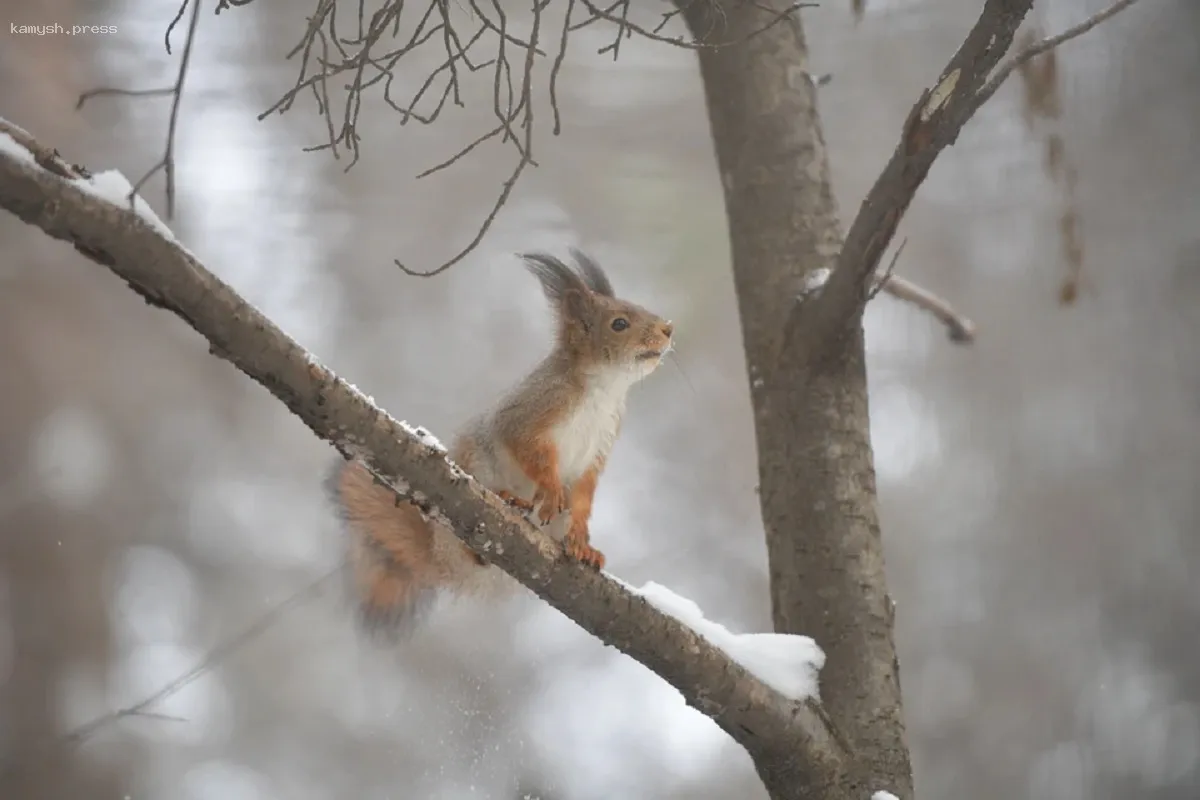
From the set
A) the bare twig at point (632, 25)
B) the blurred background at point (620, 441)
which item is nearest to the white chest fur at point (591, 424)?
the bare twig at point (632, 25)

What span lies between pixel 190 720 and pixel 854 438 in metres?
1.21

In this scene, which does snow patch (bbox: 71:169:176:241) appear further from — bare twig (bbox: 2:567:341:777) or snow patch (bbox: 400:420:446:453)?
bare twig (bbox: 2:567:341:777)

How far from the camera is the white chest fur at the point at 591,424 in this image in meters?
1.25

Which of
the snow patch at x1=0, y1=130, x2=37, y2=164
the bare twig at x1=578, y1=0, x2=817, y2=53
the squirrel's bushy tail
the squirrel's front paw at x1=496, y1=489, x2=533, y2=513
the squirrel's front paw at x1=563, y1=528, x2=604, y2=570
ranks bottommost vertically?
the snow patch at x1=0, y1=130, x2=37, y2=164

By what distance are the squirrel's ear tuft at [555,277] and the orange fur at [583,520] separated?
206 millimetres

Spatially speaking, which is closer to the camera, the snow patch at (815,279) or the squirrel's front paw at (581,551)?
the squirrel's front paw at (581,551)

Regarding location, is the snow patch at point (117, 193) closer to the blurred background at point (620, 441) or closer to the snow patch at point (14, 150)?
the snow patch at point (14, 150)

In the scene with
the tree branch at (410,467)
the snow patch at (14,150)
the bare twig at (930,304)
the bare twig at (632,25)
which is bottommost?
the tree branch at (410,467)

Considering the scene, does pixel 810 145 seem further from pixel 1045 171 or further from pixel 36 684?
pixel 36 684

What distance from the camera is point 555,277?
130cm

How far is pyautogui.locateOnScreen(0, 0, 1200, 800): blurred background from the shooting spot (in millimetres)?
1791

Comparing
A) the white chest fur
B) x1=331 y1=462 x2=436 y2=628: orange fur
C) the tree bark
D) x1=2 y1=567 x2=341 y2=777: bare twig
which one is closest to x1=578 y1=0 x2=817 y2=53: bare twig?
the tree bark

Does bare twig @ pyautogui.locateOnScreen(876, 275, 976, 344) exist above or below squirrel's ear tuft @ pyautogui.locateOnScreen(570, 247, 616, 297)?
above

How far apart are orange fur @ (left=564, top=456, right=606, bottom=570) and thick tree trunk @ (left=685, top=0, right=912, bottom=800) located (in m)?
0.21
